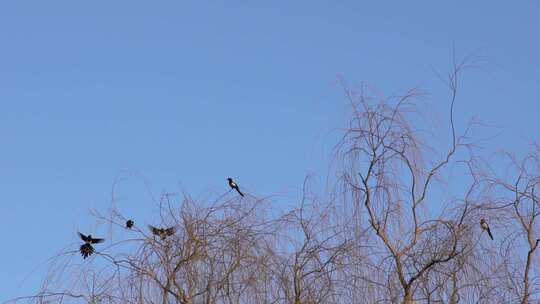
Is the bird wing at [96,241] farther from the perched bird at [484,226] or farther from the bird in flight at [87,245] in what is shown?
the perched bird at [484,226]

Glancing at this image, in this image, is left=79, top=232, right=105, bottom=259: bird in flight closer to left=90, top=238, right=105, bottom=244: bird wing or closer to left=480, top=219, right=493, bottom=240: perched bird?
left=90, top=238, right=105, bottom=244: bird wing

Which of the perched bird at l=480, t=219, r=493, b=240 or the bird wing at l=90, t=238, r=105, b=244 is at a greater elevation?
the bird wing at l=90, t=238, r=105, b=244

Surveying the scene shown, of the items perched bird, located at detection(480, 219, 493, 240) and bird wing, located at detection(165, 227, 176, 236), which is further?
perched bird, located at detection(480, 219, 493, 240)

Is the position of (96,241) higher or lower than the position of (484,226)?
higher

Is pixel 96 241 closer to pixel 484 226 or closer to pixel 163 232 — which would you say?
pixel 163 232

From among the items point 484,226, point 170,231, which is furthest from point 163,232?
point 484,226

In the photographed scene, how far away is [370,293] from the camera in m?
10.8

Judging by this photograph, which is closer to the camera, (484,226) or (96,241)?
(484,226)

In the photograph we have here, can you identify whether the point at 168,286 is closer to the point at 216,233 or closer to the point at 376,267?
the point at 216,233

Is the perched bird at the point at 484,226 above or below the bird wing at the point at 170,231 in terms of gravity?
below

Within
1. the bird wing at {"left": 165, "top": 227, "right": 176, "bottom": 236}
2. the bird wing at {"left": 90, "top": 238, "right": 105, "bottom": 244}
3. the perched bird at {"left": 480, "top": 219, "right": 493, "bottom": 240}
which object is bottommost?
the perched bird at {"left": 480, "top": 219, "right": 493, "bottom": 240}

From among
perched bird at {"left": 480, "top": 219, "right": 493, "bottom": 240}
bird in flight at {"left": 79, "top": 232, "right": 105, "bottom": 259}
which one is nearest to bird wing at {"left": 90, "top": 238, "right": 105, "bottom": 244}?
bird in flight at {"left": 79, "top": 232, "right": 105, "bottom": 259}

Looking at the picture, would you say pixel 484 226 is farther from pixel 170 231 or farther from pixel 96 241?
pixel 96 241

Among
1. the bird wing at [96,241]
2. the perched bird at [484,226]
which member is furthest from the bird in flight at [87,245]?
the perched bird at [484,226]
